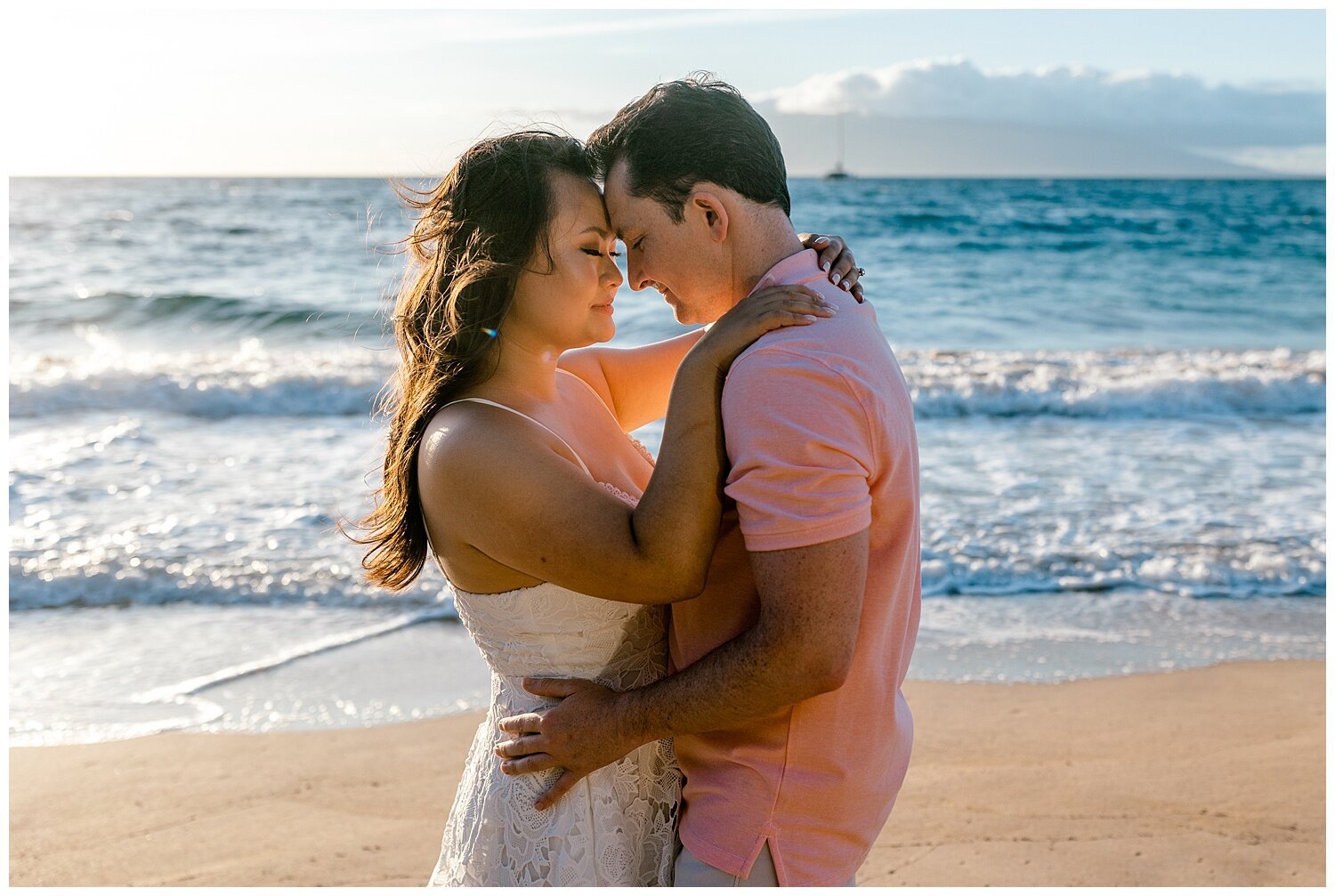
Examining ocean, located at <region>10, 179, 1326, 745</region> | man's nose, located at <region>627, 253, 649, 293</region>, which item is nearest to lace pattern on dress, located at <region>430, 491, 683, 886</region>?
man's nose, located at <region>627, 253, 649, 293</region>

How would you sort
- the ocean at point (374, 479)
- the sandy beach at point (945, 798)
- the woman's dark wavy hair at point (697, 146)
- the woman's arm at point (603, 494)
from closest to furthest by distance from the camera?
the woman's arm at point (603, 494) → the woman's dark wavy hair at point (697, 146) → the sandy beach at point (945, 798) → the ocean at point (374, 479)

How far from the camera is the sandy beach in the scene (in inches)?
157

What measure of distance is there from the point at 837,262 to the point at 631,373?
0.93 metres

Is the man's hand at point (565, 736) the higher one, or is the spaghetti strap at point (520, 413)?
the spaghetti strap at point (520, 413)

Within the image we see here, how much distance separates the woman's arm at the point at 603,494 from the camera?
198 cm

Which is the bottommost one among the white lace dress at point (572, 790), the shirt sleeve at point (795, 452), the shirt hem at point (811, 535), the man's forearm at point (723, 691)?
the white lace dress at point (572, 790)

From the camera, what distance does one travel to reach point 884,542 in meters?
2.06

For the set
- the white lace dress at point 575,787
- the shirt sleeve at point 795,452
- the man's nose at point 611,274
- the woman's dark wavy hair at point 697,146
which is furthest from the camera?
the man's nose at point 611,274

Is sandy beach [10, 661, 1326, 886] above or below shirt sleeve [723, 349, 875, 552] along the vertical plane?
below

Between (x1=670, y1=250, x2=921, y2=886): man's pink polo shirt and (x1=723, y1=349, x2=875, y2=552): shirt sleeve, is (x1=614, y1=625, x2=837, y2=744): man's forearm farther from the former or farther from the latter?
(x1=723, y1=349, x2=875, y2=552): shirt sleeve

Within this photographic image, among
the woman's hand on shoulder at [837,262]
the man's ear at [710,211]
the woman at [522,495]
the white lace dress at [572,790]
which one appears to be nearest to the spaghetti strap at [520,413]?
the woman at [522,495]

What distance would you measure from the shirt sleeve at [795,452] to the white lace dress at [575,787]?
0.58 m

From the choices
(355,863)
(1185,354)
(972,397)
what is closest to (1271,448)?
(972,397)

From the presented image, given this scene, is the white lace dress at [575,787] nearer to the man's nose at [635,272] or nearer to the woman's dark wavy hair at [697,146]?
the man's nose at [635,272]
